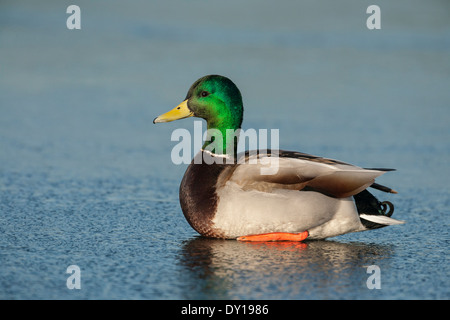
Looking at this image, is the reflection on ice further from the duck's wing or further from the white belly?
the duck's wing

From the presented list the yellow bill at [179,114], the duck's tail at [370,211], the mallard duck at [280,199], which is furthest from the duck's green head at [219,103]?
the duck's tail at [370,211]

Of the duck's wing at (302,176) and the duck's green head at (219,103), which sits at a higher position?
the duck's green head at (219,103)

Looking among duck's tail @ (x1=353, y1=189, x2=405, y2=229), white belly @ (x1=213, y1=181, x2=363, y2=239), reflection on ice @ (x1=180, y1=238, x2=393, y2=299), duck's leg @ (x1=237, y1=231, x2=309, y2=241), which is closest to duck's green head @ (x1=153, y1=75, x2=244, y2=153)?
white belly @ (x1=213, y1=181, x2=363, y2=239)

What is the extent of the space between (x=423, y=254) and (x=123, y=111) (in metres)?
5.29

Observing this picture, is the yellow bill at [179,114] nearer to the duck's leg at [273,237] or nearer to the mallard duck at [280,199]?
the mallard duck at [280,199]

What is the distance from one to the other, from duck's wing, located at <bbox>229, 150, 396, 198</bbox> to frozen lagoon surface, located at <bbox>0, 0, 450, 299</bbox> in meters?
0.39

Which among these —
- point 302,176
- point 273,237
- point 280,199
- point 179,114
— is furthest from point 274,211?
point 179,114

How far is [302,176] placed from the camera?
475cm

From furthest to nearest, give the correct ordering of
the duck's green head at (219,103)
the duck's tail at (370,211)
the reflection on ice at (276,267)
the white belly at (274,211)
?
the duck's green head at (219,103) < the duck's tail at (370,211) < the white belly at (274,211) < the reflection on ice at (276,267)

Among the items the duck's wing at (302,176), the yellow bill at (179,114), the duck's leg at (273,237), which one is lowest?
the duck's leg at (273,237)

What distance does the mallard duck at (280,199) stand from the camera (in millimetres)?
4691

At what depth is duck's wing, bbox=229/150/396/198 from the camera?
4.74 m

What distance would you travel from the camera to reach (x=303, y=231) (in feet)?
15.8

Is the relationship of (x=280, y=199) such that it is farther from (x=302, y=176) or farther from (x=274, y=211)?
(x=302, y=176)
